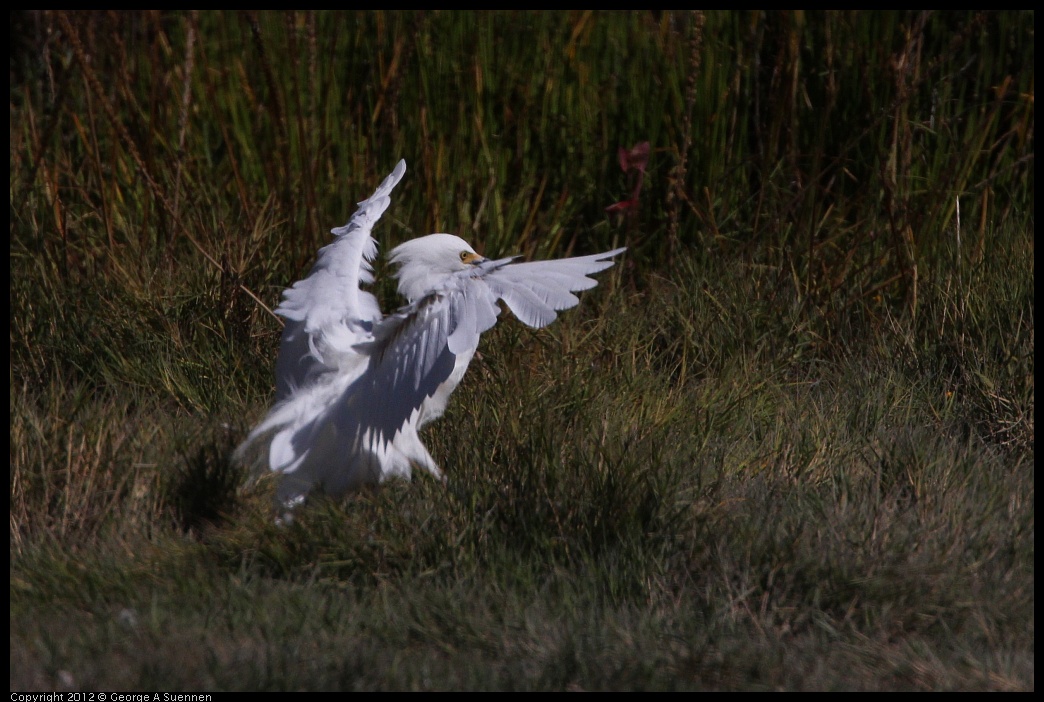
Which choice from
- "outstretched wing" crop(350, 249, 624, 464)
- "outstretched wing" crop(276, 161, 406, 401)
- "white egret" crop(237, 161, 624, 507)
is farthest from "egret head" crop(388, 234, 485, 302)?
"outstretched wing" crop(350, 249, 624, 464)

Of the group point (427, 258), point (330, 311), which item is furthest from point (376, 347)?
point (427, 258)

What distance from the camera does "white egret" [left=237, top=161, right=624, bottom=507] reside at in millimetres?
2535

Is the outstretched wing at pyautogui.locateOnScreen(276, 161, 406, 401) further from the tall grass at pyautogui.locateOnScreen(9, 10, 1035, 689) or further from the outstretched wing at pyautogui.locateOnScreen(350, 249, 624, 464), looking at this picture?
the tall grass at pyautogui.locateOnScreen(9, 10, 1035, 689)

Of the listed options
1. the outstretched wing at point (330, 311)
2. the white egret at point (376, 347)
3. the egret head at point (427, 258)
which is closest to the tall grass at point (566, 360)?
the white egret at point (376, 347)

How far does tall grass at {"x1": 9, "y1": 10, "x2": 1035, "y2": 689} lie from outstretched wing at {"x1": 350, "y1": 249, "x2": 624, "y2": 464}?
0.29 m

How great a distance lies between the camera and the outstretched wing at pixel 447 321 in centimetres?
248

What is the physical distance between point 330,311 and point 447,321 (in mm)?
486

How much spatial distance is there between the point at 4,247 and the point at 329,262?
1.60 m

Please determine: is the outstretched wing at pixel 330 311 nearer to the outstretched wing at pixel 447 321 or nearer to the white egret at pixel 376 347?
the white egret at pixel 376 347

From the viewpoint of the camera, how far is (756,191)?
439cm

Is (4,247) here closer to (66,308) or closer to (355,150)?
(66,308)

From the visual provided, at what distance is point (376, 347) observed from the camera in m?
2.69

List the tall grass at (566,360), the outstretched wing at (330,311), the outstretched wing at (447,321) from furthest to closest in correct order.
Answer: the outstretched wing at (330,311) < the outstretched wing at (447,321) < the tall grass at (566,360)

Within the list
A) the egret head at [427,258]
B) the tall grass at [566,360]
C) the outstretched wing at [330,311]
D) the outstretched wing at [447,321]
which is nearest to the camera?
the tall grass at [566,360]
